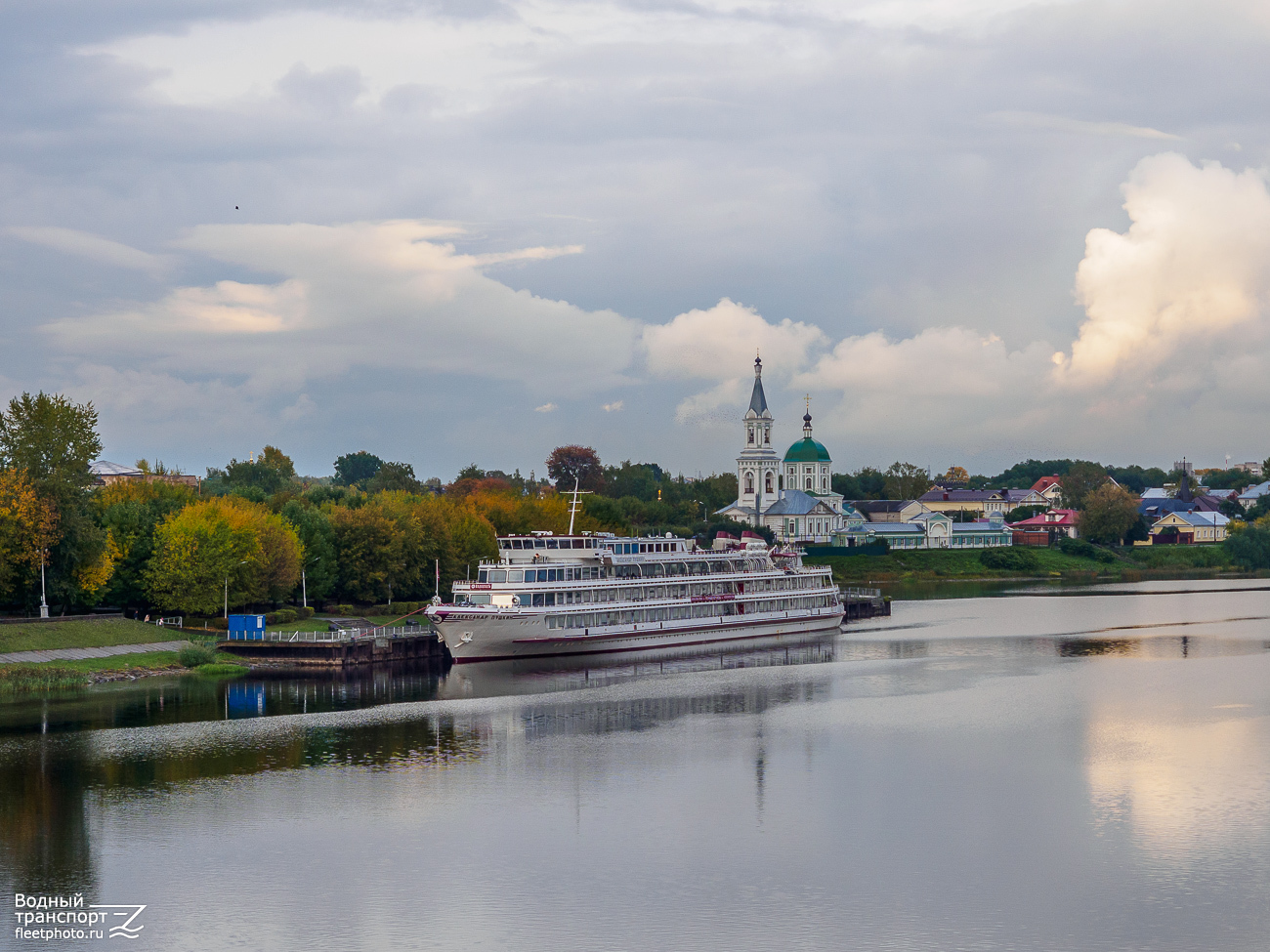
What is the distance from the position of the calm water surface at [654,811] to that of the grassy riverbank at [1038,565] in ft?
337

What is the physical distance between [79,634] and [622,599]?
110ft

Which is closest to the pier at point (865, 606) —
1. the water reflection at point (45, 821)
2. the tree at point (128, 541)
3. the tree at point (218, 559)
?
the tree at point (218, 559)

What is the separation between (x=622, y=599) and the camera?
8825 cm

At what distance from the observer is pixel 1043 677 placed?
72.5 metres

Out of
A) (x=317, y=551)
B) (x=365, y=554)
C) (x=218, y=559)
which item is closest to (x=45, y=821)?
(x=218, y=559)

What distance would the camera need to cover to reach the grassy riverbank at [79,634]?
69.2 metres

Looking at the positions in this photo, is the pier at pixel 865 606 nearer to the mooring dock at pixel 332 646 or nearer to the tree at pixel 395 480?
the mooring dock at pixel 332 646

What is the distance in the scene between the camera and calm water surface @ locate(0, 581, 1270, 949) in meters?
32.5

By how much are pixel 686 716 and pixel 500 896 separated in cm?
2758

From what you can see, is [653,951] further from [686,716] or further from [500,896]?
[686,716]

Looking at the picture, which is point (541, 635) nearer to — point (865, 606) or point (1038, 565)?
point (865, 606)

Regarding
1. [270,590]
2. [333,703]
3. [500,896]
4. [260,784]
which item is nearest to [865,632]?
[270,590]

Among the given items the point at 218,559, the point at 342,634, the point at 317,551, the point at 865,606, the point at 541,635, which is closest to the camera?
the point at 342,634

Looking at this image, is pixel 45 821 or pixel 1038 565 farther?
pixel 1038 565
